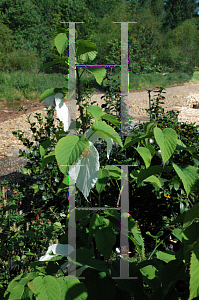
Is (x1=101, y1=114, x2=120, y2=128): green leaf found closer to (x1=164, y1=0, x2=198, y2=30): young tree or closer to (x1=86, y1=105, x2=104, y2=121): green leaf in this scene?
(x1=86, y1=105, x2=104, y2=121): green leaf

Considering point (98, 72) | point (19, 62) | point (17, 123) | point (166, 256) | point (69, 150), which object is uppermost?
point (19, 62)

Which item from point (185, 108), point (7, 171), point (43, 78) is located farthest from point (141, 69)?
point (7, 171)

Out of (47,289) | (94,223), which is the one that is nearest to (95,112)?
(94,223)

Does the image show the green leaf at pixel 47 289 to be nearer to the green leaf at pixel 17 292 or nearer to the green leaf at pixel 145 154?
the green leaf at pixel 17 292

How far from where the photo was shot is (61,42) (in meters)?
0.57

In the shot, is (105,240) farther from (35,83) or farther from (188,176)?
(35,83)

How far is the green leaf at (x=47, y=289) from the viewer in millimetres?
512

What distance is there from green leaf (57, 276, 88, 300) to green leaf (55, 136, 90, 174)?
0.87ft

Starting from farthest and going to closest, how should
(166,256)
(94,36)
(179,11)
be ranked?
(179,11) → (94,36) → (166,256)

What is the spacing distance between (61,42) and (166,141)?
0.32 m

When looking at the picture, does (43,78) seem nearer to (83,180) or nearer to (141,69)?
(141,69)

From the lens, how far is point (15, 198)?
1.61 meters

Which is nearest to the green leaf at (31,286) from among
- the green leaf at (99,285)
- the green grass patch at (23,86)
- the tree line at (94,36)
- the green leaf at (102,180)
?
the green leaf at (99,285)

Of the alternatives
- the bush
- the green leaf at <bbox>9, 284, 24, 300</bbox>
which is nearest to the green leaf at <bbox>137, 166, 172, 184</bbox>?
the green leaf at <bbox>9, 284, 24, 300</bbox>
